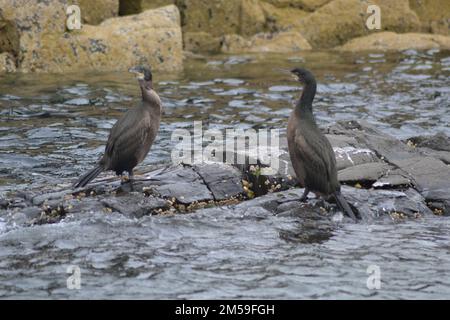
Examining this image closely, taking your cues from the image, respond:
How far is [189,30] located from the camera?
913 inches

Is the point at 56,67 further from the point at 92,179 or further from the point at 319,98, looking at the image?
the point at 92,179

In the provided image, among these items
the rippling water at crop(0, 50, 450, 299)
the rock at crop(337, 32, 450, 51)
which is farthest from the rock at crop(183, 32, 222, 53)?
the rippling water at crop(0, 50, 450, 299)

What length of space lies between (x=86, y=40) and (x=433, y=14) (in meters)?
10.3

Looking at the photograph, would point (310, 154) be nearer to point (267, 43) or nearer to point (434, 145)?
point (434, 145)

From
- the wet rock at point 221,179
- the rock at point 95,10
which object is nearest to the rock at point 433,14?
the rock at point 95,10

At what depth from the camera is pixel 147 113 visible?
9.92 meters

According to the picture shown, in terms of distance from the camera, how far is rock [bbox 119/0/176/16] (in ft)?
72.1

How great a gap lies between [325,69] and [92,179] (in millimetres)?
11185

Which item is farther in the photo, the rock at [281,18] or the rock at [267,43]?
the rock at [281,18]

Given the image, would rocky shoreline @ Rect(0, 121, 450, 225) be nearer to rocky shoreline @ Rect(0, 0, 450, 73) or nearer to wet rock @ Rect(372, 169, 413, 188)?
wet rock @ Rect(372, 169, 413, 188)

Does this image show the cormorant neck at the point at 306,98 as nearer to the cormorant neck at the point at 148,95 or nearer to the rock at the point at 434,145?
the cormorant neck at the point at 148,95

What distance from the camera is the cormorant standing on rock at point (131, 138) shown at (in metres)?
9.74

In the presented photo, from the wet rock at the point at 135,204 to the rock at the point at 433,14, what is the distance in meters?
16.9
